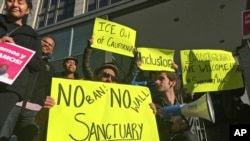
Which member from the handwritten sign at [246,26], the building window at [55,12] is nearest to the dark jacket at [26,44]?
the handwritten sign at [246,26]

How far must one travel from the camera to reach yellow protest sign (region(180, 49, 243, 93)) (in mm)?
4434

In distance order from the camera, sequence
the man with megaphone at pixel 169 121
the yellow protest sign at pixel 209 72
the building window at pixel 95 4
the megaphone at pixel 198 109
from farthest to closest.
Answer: the building window at pixel 95 4
the yellow protest sign at pixel 209 72
the man with megaphone at pixel 169 121
the megaphone at pixel 198 109

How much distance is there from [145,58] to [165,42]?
26.3 ft

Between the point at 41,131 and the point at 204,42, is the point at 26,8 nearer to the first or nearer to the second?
the point at 41,131

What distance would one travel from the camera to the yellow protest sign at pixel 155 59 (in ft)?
15.4

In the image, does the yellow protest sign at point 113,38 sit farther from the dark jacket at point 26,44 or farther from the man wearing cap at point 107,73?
the dark jacket at point 26,44

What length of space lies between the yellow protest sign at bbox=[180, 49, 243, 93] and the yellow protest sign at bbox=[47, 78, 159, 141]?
1.23 meters

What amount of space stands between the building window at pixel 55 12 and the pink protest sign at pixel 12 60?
14521 millimetres

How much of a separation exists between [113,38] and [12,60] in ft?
6.82

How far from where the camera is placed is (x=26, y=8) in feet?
10.3

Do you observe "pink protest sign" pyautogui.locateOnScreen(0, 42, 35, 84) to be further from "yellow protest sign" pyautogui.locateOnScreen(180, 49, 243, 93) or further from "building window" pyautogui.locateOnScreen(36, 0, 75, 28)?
"building window" pyautogui.locateOnScreen(36, 0, 75, 28)

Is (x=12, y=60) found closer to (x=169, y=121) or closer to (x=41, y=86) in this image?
(x=41, y=86)

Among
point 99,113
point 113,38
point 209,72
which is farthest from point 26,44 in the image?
point 209,72

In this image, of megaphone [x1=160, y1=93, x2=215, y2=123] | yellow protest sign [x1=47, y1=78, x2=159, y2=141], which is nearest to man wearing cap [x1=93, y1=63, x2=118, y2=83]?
yellow protest sign [x1=47, y1=78, x2=159, y2=141]
